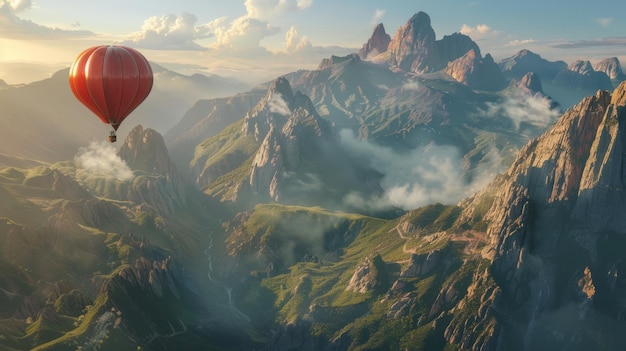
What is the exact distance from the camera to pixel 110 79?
185 m

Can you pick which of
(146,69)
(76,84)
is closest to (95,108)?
(76,84)

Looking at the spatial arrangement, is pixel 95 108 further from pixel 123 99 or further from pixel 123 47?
pixel 123 47

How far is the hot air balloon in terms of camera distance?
185 meters

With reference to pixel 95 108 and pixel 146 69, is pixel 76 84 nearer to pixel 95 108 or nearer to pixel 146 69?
pixel 95 108

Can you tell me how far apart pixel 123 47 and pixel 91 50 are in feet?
33.5

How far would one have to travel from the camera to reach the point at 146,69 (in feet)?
643

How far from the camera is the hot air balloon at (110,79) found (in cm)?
18525

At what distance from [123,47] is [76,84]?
19720 millimetres

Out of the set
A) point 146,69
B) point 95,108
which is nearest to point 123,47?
point 146,69

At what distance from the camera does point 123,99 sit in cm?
19175

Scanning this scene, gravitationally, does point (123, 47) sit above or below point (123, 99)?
above

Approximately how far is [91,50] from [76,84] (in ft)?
40.4

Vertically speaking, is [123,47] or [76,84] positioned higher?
[123,47]

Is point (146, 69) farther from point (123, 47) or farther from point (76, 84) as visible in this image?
point (76, 84)
